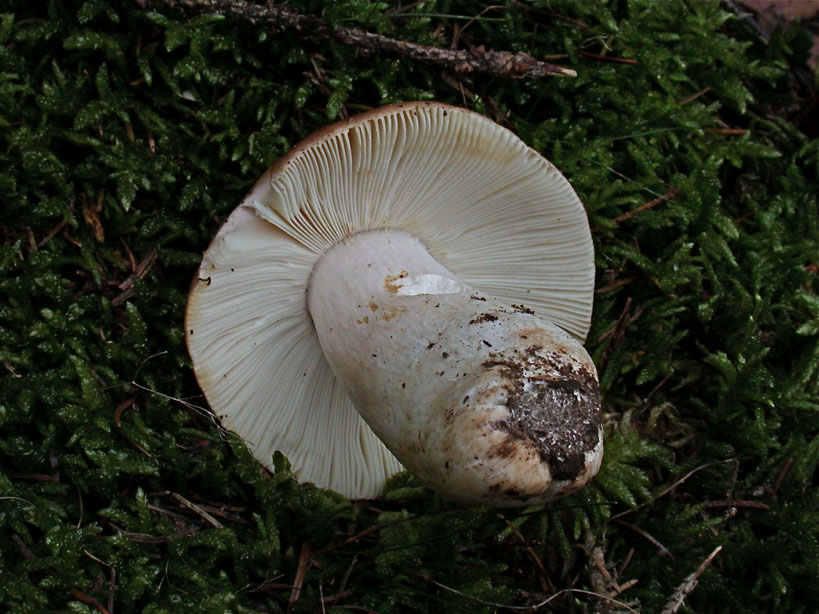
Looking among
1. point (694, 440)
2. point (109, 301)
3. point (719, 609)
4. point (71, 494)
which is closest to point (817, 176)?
point (694, 440)

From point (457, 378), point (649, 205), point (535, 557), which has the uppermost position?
point (649, 205)

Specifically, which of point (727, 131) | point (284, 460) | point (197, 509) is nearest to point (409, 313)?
point (284, 460)

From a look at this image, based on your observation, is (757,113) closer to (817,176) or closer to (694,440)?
(817,176)

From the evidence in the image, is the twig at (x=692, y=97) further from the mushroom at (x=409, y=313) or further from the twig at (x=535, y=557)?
the twig at (x=535, y=557)

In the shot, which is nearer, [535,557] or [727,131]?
[535,557]

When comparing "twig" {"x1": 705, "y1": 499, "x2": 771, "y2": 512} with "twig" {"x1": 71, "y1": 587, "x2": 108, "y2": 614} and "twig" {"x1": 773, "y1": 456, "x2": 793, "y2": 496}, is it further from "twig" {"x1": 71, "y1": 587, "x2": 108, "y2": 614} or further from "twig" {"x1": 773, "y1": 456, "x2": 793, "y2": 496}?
"twig" {"x1": 71, "y1": 587, "x2": 108, "y2": 614}

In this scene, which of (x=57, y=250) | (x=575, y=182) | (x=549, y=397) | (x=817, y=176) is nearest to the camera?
(x=549, y=397)

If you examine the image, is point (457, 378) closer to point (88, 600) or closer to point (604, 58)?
point (88, 600)
